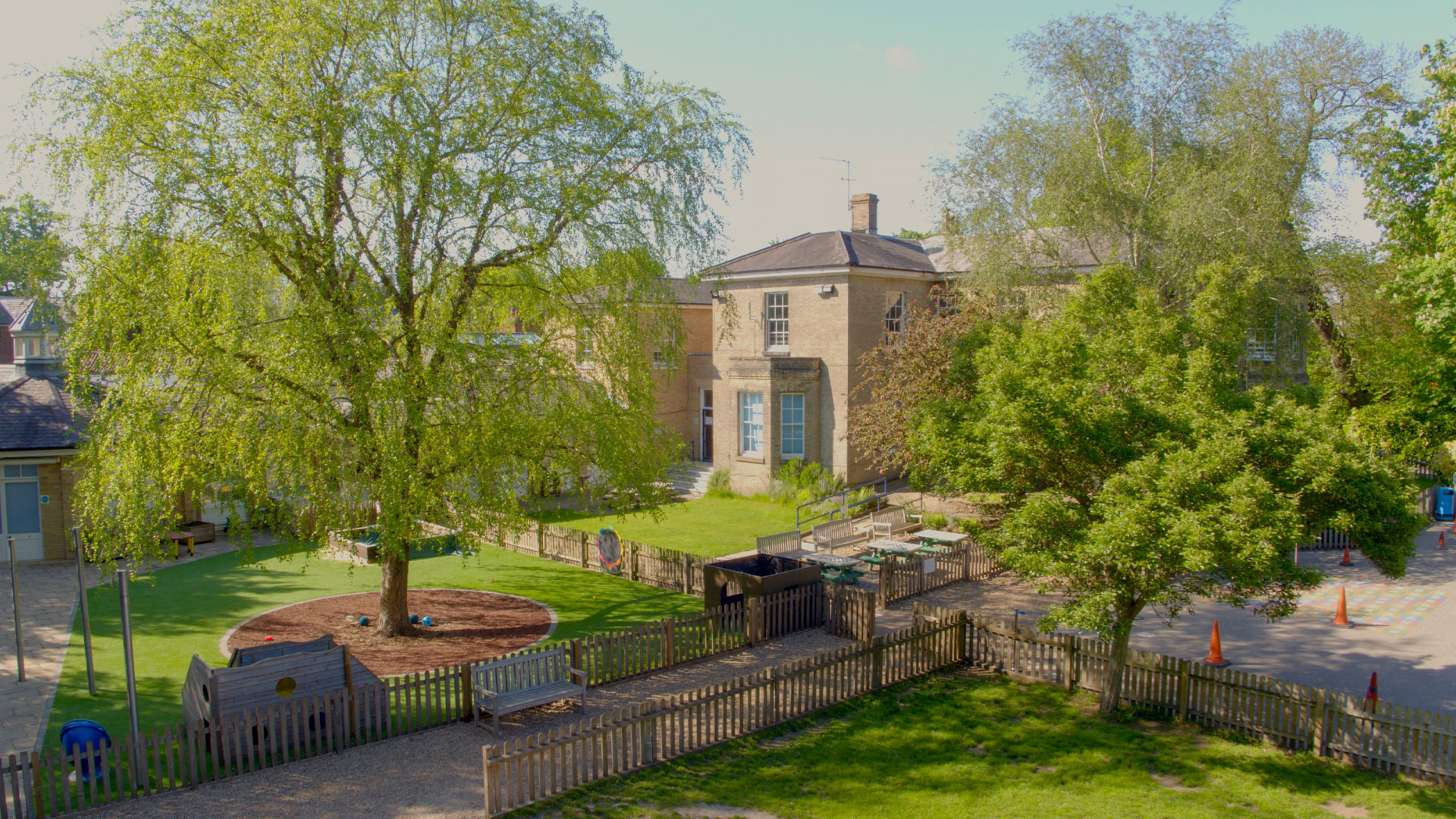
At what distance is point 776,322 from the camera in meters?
32.1

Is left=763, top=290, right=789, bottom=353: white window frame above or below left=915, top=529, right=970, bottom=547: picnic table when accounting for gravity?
above

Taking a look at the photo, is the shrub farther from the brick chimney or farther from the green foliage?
the brick chimney

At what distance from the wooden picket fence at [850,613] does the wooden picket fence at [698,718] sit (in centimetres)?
127

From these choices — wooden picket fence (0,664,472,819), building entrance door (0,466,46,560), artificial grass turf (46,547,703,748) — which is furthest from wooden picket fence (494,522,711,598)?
building entrance door (0,466,46,560)

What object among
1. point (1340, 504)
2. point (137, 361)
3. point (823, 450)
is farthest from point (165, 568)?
point (1340, 504)

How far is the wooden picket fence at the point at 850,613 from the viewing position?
16.4 meters

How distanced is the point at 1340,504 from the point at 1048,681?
5360 millimetres

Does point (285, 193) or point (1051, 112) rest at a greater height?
point (1051, 112)

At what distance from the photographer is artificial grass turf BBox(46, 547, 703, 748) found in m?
13.9

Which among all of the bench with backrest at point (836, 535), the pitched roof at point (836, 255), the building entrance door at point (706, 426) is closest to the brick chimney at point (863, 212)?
the pitched roof at point (836, 255)

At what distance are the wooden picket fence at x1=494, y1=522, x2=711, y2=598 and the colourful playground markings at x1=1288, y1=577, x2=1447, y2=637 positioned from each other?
12.4 meters

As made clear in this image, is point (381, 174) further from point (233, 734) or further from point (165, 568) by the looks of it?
point (165, 568)

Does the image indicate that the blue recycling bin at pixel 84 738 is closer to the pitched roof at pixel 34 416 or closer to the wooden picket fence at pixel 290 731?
the wooden picket fence at pixel 290 731

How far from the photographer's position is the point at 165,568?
74.6 feet
